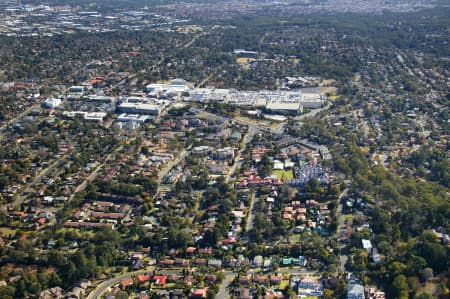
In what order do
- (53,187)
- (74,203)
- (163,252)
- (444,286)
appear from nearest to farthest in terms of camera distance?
(444,286), (163,252), (74,203), (53,187)

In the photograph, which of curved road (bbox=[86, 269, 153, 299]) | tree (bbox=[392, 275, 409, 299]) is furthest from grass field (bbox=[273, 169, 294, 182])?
curved road (bbox=[86, 269, 153, 299])

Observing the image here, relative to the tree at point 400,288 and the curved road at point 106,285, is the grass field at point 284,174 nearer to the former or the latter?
the tree at point 400,288

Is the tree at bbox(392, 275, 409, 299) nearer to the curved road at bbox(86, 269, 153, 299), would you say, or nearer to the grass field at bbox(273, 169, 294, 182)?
the curved road at bbox(86, 269, 153, 299)

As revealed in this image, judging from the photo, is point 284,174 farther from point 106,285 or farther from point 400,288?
point 106,285

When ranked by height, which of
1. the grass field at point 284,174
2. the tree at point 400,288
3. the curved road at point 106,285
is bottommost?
the curved road at point 106,285

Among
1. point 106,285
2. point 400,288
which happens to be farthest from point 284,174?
point 106,285

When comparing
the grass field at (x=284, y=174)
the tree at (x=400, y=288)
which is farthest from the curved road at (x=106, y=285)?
the grass field at (x=284, y=174)

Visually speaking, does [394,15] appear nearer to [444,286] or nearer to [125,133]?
[125,133]

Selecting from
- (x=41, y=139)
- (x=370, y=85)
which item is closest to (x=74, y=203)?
(x=41, y=139)
